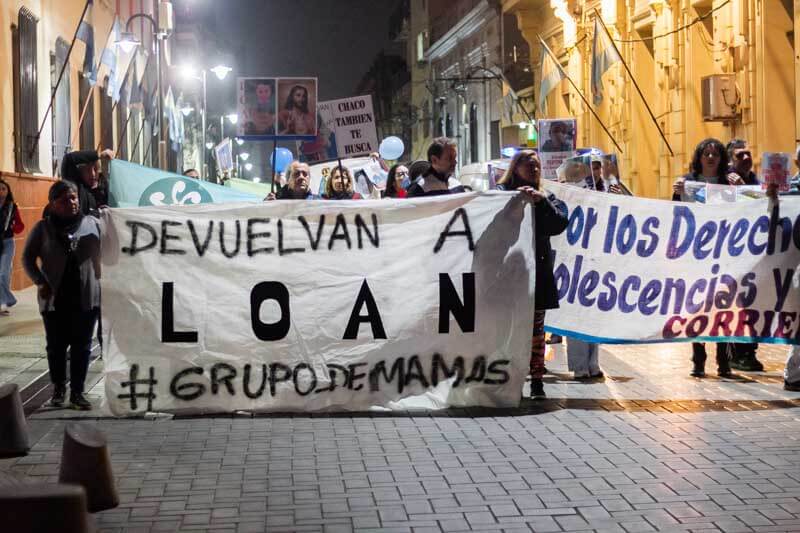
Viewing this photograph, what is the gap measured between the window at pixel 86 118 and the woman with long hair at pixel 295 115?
13.4 meters

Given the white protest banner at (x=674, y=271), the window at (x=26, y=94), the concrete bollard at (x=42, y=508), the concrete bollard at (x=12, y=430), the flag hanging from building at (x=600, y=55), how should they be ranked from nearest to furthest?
1. the concrete bollard at (x=42, y=508)
2. the concrete bollard at (x=12, y=430)
3. the white protest banner at (x=674, y=271)
4. the window at (x=26, y=94)
5. the flag hanging from building at (x=600, y=55)

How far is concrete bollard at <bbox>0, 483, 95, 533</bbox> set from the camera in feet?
12.8

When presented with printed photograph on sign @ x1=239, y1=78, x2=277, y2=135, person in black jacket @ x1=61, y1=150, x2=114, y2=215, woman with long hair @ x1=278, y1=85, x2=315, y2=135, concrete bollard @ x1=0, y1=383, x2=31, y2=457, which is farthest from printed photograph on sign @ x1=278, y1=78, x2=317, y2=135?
concrete bollard @ x1=0, y1=383, x2=31, y2=457

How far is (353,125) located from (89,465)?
33.6 feet

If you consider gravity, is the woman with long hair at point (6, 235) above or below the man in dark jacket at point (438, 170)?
below

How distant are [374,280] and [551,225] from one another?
1.39m

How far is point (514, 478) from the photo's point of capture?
6891 millimetres

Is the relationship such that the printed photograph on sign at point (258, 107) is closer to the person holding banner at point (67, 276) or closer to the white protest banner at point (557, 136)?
the white protest banner at point (557, 136)

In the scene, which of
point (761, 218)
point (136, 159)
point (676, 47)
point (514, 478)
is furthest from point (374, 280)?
point (136, 159)

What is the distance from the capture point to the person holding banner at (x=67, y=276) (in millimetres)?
9328

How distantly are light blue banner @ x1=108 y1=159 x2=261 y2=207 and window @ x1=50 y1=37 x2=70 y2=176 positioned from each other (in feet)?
42.4

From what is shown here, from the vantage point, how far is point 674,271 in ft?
33.3

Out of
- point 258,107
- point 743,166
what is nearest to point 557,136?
point 258,107

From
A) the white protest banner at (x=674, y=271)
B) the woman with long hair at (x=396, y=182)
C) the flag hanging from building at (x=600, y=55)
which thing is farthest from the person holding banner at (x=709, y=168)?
the flag hanging from building at (x=600, y=55)
